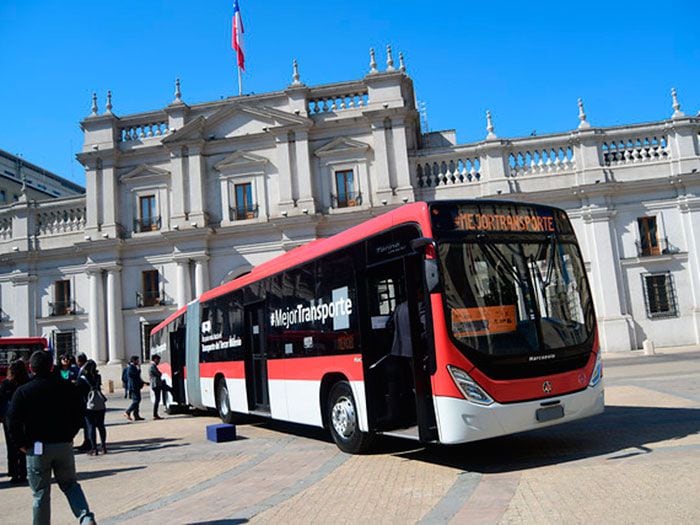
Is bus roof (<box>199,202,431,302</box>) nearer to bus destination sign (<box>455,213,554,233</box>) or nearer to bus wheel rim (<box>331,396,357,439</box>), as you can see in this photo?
bus destination sign (<box>455,213,554,233</box>)

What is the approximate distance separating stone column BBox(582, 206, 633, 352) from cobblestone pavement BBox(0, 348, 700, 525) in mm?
17132

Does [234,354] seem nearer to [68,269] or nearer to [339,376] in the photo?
[339,376]

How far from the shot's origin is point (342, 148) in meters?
32.3

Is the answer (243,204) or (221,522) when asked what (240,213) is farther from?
(221,522)

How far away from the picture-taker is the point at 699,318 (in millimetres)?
28547

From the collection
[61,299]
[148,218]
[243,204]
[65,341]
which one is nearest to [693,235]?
[243,204]

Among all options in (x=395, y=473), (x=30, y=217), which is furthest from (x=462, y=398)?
(x=30, y=217)

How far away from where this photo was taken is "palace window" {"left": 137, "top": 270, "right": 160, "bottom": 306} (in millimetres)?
33250

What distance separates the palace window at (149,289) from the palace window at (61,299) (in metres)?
4.55

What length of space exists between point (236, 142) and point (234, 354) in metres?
21.3

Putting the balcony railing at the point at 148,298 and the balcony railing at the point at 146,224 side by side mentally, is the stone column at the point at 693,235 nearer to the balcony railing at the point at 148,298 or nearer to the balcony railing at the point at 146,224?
the balcony railing at the point at 148,298

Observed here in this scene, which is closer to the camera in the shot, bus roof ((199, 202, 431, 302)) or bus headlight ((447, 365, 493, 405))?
bus headlight ((447, 365, 493, 405))

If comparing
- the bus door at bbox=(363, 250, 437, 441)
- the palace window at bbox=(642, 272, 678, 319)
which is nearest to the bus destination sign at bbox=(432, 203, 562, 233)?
the bus door at bbox=(363, 250, 437, 441)

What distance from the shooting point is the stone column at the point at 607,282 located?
28.7 meters
